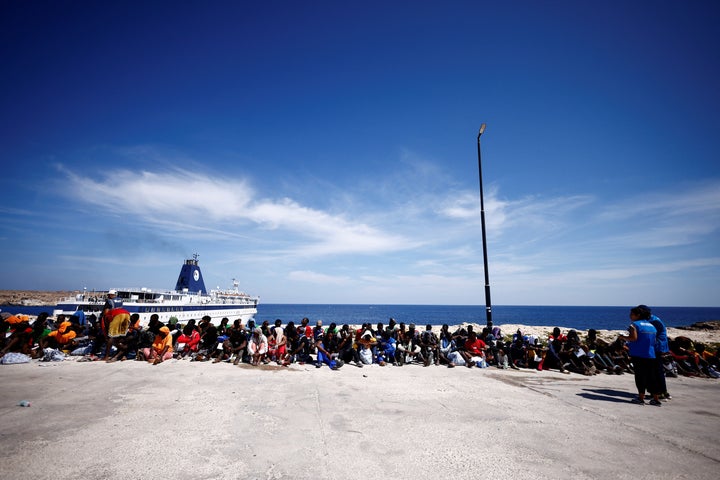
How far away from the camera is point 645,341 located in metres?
7.36

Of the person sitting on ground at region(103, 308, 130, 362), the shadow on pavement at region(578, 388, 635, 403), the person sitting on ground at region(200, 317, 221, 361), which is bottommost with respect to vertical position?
the shadow on pavement at region(578, 388, 635, 403)

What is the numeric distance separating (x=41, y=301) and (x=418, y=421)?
220260 mm

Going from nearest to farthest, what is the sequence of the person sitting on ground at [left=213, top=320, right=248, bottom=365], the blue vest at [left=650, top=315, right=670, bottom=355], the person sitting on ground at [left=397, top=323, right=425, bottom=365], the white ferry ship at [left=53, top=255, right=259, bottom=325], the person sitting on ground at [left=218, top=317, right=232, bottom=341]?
the blue vest at [left=650, top=315, right=670, bottom=355], the person sitting on ground at [left=213, top=320, right=248, bottom=365], the person sitting on ground at [left=397, top=323, right=425, bottom=365], the person sitting on ground at [left=218, top=317, right=232, bottom=341], the white ferry ship at [left=53, top=255, right=259, bottom=325]

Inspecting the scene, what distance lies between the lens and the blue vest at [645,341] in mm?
7332

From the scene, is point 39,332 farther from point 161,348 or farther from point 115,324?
point 161,348

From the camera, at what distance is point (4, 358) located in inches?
393

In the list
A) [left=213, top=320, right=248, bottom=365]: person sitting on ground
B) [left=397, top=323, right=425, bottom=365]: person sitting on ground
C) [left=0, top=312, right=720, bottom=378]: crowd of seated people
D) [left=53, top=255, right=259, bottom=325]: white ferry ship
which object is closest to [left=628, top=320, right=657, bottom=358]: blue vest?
[left=0, top=312, right=720, bottom=378]: crowd of seated people

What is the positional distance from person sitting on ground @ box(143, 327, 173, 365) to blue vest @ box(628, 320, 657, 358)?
→ 14.7 m

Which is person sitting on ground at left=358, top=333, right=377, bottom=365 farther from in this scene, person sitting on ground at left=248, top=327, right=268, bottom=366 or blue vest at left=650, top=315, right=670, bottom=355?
blue vest at left=650, top=315, right=670, bottom=355

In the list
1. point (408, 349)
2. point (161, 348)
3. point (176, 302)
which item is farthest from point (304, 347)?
point (176, 302)

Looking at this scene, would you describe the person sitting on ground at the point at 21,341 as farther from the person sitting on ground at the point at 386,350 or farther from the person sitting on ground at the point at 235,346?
the person sitting on ground at the point at 386,350

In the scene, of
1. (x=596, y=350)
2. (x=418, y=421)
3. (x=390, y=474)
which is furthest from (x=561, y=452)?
(x=596, y=350)

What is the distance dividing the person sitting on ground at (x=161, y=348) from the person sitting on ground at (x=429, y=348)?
9.85m

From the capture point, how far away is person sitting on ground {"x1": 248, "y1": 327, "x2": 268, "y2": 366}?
36.3 ft
